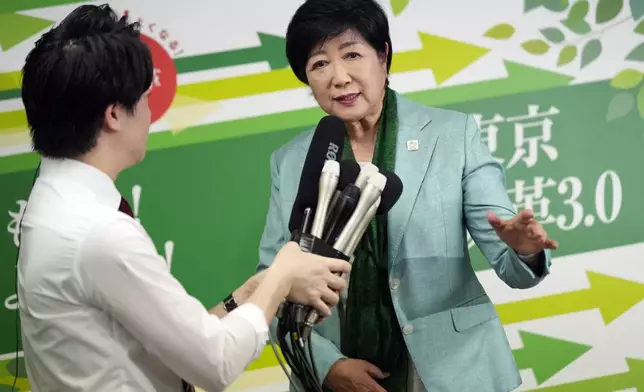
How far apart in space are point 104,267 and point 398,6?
1.74m

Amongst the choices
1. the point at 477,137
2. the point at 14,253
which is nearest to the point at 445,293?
the point at 477,137

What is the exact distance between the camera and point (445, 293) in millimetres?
1901

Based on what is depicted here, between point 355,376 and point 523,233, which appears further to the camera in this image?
point 355,376

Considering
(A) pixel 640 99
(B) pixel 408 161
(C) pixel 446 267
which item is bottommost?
(C) pixel 446 267

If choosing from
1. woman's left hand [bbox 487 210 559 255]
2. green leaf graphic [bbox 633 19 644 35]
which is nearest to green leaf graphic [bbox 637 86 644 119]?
green leaf graphic [bbox 633 19 644 35]

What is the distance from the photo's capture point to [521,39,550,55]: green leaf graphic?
274 cm

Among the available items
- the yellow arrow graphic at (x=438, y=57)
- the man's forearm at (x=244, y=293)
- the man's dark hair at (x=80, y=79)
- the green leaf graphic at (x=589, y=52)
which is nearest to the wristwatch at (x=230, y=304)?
the man's forearm at (x=244, y=293)

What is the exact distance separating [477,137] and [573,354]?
1.22 metres

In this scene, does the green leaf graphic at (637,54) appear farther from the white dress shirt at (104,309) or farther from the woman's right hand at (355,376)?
the white dress shirt at (104,309)

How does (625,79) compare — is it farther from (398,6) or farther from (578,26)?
(398,6)

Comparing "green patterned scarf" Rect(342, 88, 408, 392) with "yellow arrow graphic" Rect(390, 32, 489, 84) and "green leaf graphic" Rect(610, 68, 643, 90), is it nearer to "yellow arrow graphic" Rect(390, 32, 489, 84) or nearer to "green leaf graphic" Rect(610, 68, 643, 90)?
"yellow arrow graphic" Rect(390, 32, 489, 84)

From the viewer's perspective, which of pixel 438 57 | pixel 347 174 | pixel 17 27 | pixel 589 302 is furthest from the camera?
pixel 589 302

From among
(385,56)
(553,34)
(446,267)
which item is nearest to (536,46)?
(553,34)

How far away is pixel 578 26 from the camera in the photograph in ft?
9.07
